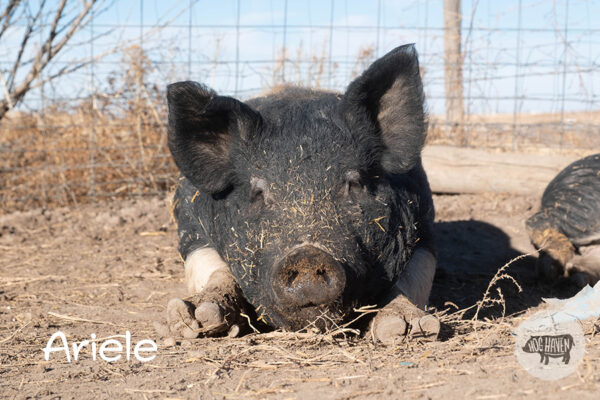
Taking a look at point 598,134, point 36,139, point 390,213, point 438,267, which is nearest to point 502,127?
point 598,134

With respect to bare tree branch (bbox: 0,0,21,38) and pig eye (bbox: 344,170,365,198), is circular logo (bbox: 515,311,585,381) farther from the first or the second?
bare tree branch (bbox: 0,0,21,38)

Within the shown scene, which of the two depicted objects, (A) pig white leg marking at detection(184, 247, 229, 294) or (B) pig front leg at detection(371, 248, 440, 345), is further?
(A) pig white leg marking at detection(184, 247, 229, 294)

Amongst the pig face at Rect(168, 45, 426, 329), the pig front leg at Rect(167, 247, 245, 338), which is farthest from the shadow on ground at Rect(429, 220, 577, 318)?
the pig front leg at Rect(167, 247, 245, 338)

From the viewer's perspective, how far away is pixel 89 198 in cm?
955

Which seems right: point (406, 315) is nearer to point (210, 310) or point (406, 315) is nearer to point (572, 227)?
point (210, 310)

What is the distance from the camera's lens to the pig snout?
2979 millimetres

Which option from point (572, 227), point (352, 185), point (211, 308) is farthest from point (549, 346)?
point (572, 227)

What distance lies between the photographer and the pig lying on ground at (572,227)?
579 centimetres

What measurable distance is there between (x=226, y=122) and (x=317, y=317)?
4.23 feet

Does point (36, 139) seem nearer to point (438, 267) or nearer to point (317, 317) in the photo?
point (438, 267)

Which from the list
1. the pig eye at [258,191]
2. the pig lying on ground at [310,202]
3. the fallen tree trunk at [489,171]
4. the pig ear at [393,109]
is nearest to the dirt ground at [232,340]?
the pig lying on ground at [310,202]

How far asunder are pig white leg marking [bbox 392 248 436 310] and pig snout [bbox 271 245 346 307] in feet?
2.76

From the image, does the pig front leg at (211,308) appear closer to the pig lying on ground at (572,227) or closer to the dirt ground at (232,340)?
the dirt ground at (232,340)

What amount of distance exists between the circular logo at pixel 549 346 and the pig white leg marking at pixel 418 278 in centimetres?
75
